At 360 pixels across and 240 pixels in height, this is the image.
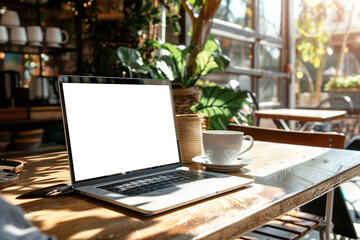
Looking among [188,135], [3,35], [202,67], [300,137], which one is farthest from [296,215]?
[3,35]

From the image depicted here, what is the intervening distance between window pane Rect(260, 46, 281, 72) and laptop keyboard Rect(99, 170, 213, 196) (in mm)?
3923

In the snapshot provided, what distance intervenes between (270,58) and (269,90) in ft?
1.39

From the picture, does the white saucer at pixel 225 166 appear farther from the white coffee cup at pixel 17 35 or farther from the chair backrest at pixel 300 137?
the white coffee cup at pixel 17 35

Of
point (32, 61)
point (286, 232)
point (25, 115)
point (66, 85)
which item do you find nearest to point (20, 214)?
point (66, 85)

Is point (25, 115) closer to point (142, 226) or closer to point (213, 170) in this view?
point (213, 170)

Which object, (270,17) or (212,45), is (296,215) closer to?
(212,45)

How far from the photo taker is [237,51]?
404cm

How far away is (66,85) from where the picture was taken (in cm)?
75

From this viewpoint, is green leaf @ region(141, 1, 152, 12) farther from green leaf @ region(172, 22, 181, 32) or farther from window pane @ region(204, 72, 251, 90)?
window pane @ region(204, 72, 251, 90)

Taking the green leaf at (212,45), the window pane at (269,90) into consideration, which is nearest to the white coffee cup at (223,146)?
the green leaf at (212,45)

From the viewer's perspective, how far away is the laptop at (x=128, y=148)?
671 mm

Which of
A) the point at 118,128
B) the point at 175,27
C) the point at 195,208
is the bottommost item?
the point at 195,208

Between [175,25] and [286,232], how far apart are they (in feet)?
6.92

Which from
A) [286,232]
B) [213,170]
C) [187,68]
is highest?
[187,68]
